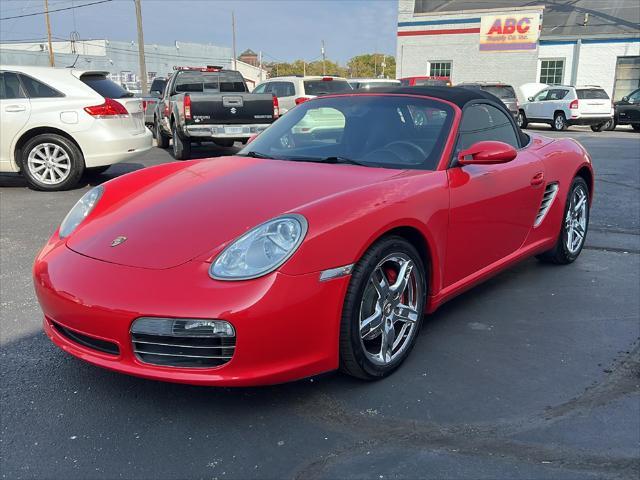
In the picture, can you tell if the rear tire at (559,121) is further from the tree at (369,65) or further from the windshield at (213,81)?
the tree at (369,65)

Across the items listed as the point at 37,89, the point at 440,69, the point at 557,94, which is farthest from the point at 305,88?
the point at 440,69

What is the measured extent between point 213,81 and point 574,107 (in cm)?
1275

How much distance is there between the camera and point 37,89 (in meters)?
7.83

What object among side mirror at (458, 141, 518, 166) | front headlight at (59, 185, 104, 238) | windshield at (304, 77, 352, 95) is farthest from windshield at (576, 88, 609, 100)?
front headlight at (59, 185, 104, 238)

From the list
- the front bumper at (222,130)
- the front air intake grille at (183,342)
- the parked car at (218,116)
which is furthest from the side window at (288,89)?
the front air intake grille at (183,342)

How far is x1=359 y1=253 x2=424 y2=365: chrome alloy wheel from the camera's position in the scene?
287cm

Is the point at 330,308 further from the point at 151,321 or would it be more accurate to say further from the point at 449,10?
the point at 449,10

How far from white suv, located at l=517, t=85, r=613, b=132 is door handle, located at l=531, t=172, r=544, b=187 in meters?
17.3

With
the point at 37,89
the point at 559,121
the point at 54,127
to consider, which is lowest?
the point at 559,121

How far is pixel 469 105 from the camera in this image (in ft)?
12.5

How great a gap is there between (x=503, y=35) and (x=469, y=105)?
91.4 ft

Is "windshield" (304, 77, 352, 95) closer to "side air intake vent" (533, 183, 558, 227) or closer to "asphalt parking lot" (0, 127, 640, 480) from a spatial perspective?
"side air intake vent" (533, 183, 558, 227)

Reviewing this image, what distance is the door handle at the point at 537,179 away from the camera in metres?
4.06

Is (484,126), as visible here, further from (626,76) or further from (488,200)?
(626,76)
